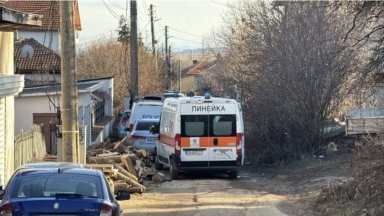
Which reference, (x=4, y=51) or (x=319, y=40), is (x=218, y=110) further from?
(x=4, y=51)

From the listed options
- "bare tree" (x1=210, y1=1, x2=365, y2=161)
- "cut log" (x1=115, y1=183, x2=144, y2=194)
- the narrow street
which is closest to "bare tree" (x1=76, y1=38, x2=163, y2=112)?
"bare tree" (x1=210, y1=1, x2=365, y2=161)

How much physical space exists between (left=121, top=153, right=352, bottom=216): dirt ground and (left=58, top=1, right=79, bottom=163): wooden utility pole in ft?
5.99

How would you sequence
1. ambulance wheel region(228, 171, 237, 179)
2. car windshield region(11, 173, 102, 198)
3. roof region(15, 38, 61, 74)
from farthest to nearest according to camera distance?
roof region(15, 38, 61, 74) < ambulance wheel region(228, 171, 237, 179) < car windshield region(11, 173, 102, 198)

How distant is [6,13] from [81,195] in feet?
22.1

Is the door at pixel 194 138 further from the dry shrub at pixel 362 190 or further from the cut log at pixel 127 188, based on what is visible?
the dry shrub at pixel 362 190

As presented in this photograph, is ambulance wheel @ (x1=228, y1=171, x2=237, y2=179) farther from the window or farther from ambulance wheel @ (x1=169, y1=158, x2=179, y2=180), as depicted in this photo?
ambulance wheel @ (x1=169, y1=158, x2=179, y2=180)

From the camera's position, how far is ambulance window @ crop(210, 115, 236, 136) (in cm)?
2281

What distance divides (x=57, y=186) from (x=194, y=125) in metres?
13.5

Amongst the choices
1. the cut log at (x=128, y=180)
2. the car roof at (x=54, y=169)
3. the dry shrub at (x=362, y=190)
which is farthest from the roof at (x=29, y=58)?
the car roof at (x=54, y=169)

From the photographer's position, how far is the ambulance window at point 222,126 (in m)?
22.8

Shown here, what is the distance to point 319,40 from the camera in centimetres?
2550

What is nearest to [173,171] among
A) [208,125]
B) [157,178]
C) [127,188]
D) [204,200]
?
[157,178]

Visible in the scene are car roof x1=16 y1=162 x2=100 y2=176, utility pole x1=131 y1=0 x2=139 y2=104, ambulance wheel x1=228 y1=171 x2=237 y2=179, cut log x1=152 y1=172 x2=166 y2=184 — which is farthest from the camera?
utility pole x1=131 y1=0 x2=139 y2=104

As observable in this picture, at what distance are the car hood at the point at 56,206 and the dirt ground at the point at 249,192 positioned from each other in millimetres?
6139
